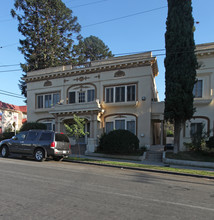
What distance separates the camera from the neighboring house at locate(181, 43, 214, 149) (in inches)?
681

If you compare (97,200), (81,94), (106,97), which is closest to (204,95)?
(106,97)

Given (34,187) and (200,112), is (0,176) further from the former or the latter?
(200,112)

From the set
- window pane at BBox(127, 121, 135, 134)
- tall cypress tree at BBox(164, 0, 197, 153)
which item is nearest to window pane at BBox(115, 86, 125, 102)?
window pane at BBox(127, 121, 135, 134)

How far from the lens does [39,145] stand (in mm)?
12820

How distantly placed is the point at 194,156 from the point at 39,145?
10.7 meters

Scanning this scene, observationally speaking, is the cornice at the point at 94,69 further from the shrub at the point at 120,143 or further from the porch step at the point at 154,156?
the porch step at the point at 154,156

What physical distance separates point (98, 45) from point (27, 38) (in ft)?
56.3

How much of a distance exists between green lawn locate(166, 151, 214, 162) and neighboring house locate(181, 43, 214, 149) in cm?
209

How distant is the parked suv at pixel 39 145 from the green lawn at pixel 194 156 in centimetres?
752

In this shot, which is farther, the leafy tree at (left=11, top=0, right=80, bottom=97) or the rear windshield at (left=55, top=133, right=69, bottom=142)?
the leafy tree at (left=11, top=0, right=80, bottom=97)

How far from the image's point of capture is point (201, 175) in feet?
32.6

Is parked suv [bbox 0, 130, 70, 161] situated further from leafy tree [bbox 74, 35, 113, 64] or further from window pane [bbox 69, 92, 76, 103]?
leafy tree [bbox 74, 35, 113, 64]

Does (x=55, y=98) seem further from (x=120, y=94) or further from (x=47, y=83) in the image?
(x=120, y=94)

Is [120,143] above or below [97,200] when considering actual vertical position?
above
